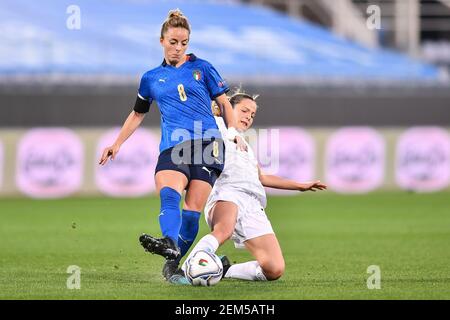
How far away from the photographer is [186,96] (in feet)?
27.8

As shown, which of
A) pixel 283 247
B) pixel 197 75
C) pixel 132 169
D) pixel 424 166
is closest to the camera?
pixel 197 75

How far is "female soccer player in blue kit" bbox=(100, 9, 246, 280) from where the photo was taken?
832cm

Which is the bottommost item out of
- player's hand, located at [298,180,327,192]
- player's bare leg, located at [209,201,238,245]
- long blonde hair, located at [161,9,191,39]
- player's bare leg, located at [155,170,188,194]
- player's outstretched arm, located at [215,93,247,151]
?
player's bare leg, located at [209,201,238,245]

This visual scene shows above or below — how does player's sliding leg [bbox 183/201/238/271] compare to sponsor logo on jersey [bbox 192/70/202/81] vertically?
below

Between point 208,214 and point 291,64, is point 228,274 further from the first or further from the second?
point 291,64

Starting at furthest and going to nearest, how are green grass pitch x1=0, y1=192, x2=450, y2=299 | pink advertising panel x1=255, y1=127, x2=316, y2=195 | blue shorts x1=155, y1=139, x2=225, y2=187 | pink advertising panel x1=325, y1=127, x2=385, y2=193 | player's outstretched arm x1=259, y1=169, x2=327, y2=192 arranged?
pink advertising panel x1=325, y1=127, x2=385, y2=193 → pink advertising panel x1=255, y1=127, x2=316, y2=195 → player's outstretched arm x1=259, y1=169, x2=327, y2=192 → blue shorts x1=155, y1=139, x2=225, y2=187 → green grass pitch x1=0, y1=192, x2=450, y2=299

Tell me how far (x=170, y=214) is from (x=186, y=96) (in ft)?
3.31

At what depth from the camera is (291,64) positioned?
27.5 m

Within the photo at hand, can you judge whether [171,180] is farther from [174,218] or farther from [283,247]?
[283,247]

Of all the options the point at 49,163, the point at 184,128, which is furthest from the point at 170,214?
the point at 49,163

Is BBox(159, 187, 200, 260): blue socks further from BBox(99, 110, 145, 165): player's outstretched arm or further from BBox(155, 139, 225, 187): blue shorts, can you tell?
BBox(99, 110, 145, 165): player's outstretched arm

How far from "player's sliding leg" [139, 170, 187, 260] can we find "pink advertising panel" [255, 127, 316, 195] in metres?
14.5

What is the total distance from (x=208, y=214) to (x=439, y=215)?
33.3 ft

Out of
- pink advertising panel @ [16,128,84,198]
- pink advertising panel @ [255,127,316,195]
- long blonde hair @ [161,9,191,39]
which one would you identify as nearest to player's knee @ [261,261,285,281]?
long blonde hair @ [161,9,191,39]
